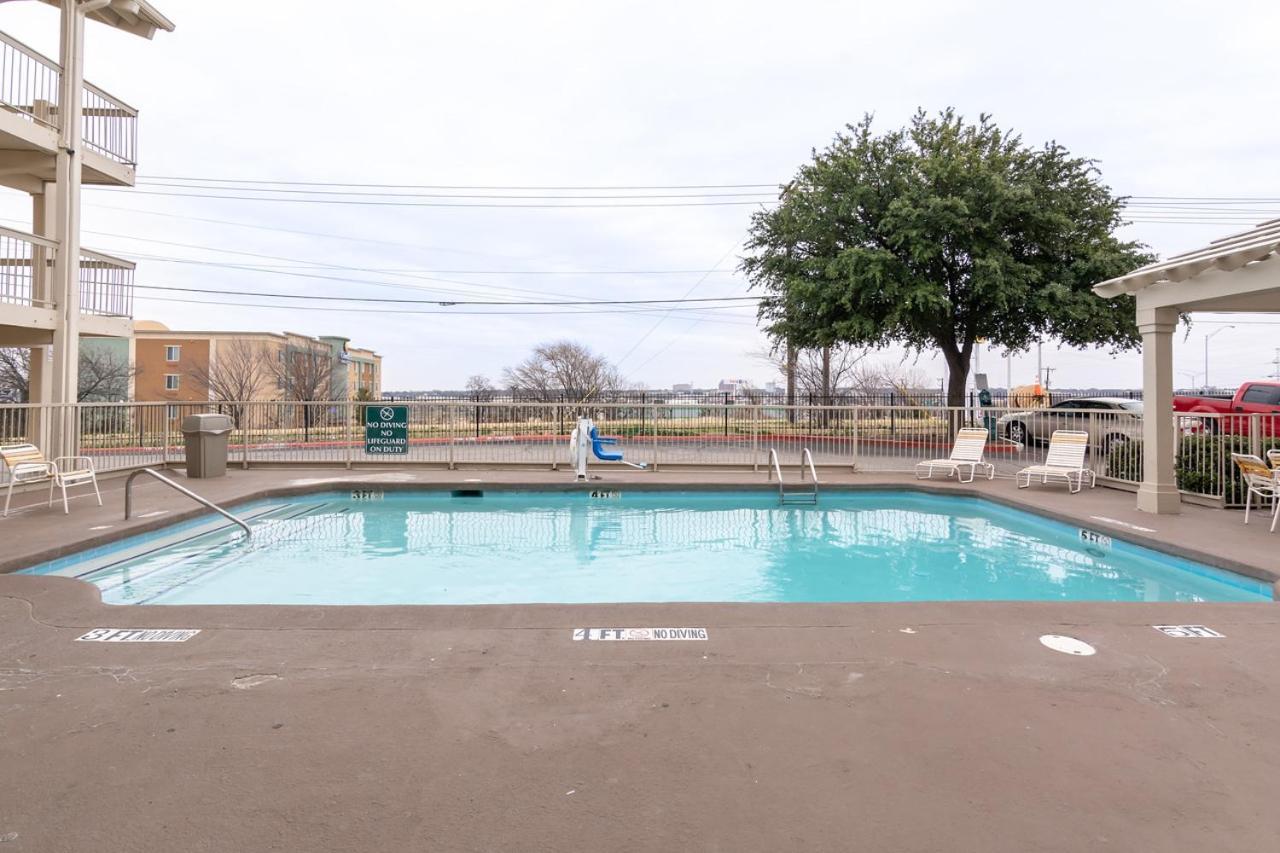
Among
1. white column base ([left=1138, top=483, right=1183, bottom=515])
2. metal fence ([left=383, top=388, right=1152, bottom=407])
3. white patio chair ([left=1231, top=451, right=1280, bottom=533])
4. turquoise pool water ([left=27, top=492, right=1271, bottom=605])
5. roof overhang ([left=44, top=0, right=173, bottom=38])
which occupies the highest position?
roof overhang ([left=44, top=0, right=173, bottom=38])

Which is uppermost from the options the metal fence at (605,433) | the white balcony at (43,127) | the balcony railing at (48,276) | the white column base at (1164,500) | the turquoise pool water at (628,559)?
the white balcony at (43,127)

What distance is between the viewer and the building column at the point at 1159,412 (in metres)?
10.1

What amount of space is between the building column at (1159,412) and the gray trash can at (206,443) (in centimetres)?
1556

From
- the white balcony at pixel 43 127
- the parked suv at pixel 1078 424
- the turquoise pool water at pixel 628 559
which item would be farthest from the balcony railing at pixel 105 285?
the parked suv at pixel 1078 424

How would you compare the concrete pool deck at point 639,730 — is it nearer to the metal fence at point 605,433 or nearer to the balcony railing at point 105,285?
the metal fence at point 605,433

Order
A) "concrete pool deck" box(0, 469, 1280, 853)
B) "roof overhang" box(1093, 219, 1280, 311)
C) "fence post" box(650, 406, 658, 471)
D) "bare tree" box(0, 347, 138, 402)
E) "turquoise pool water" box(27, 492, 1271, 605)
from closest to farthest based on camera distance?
"concrete pool deck" box(0, 469, 1280, 853) < "turquoise pool water" box(27, 492, 1271, 605) < "roof overhang" box(1093, 219, 1280, 311) < "fence post" box(650, 406, 658, 471) < "bare tree" box(0, 347, 138, 402)

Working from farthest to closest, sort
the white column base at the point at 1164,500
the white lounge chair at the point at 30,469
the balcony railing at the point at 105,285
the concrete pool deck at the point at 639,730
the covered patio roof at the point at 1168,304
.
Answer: the balcony railing at the point at 105,285
the white column base at the point at 1164,500
the white lounge chair at the point at 30,469
the covered patio roof at the point at 1168,304
the concrete pool deck at the point at 639,730

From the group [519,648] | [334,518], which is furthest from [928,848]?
[334,518]

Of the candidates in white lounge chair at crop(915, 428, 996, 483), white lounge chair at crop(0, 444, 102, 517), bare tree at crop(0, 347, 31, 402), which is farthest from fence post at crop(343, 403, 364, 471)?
bare tree at crop(0, 347, 31, 402)

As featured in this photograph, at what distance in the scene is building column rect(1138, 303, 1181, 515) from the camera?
1009 cm

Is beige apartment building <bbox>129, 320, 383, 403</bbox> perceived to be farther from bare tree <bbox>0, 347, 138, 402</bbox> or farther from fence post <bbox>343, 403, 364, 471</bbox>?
fence post <bbox>343, 403, 364, 471</bbox>

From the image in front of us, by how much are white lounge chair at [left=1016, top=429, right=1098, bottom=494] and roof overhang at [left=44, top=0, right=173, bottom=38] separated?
748 inches

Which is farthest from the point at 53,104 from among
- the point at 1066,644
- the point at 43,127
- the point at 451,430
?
the point at 1066,644

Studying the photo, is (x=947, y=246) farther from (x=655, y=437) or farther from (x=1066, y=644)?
(x=1066, y=644)
